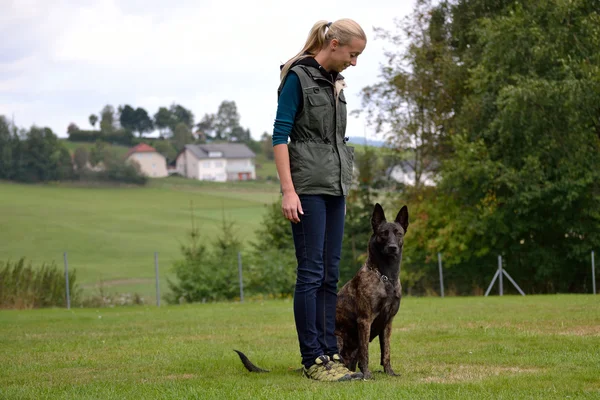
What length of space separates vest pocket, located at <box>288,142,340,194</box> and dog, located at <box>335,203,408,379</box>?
0.65m

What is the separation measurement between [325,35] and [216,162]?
8357 centimetres

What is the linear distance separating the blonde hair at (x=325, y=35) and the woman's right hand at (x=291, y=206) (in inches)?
32.4

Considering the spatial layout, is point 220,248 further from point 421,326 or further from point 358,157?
point 421,326

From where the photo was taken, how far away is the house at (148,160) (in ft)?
231

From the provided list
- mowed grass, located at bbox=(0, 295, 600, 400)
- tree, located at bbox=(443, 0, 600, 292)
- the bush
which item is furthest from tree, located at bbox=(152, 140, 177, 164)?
mowed grass, located at bbox=(0, 295, 600, 400)

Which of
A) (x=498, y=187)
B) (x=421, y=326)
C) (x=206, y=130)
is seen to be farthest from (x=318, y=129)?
(x=206, y=130)

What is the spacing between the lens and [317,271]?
198 inches

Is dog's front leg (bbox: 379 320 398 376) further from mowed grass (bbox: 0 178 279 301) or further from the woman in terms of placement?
mowed grass (bbox: 0 178 279 301)

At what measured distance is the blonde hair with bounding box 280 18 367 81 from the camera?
489 cm

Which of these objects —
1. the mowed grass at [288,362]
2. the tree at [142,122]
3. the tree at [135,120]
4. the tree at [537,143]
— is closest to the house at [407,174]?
the tree at [537,143]

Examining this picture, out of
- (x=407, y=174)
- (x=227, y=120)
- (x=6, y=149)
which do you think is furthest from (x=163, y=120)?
(x=407, y=174)

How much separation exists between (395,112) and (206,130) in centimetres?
7660

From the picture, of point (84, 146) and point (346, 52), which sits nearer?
point (346, 52)

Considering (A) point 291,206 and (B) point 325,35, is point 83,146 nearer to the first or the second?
(B) point 325,35
